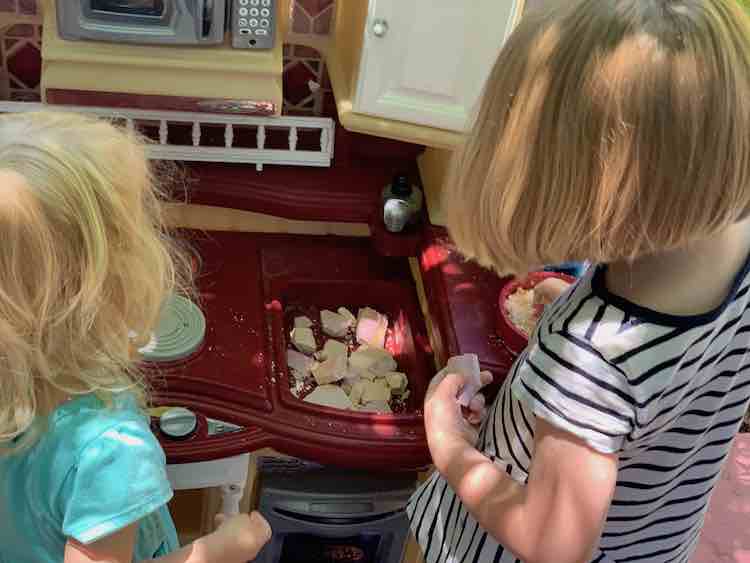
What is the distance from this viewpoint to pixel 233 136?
188 centimetres

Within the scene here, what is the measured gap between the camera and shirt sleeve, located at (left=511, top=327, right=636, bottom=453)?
36.2 inches

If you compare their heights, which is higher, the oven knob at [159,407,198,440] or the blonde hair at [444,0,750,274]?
the blonde hair at [444,0,750,274]

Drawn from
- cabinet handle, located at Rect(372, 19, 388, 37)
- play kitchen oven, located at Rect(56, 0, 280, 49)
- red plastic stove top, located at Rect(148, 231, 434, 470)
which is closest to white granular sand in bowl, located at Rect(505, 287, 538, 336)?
red plastic stove top, located at Rect(148, 231, 434, 470)

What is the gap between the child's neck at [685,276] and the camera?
3.07 feet

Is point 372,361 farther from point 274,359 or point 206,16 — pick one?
point 206,16

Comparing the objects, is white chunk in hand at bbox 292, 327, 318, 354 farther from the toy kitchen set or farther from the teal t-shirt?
the teal t-shirt

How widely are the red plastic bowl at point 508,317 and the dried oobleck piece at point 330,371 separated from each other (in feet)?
1.11

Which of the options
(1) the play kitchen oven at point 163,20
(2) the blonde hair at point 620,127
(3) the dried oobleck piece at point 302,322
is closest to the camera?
(2) the blonde hair at point 620,127

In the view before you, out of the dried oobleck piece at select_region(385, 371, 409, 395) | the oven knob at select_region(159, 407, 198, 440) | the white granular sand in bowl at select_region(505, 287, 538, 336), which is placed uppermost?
the white granular sand in bowl at select_region(505, 287, 538, 336)

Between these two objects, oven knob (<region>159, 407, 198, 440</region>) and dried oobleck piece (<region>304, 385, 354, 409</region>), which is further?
dried oobleck piece (<region>304, 385, 354, 409</region>)

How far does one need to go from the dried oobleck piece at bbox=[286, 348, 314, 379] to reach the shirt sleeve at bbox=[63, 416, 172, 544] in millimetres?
901

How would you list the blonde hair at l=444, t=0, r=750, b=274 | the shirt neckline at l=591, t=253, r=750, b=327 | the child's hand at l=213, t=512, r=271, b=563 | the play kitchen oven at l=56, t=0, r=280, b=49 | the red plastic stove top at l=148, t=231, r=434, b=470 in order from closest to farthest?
the blonde hair at l=444, t=0, r=750, b=274
the shirt neckline at l=591, t=253, r=750, b=327
the child's hand at l=213, t=512, r=271, b=563
the play kitchen oven at l=56, t=0, r=280, b=49
the red plastic stove top at l=148, t=231, r=434, b=470

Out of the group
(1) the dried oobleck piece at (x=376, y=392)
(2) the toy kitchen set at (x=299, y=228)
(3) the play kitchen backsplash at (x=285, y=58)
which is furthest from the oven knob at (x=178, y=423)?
(3) the play kitchen backsplash at (x=285, y=58)

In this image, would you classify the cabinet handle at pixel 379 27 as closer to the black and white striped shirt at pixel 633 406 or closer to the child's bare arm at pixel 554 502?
the black and white striped shirt at pixel 633 406
